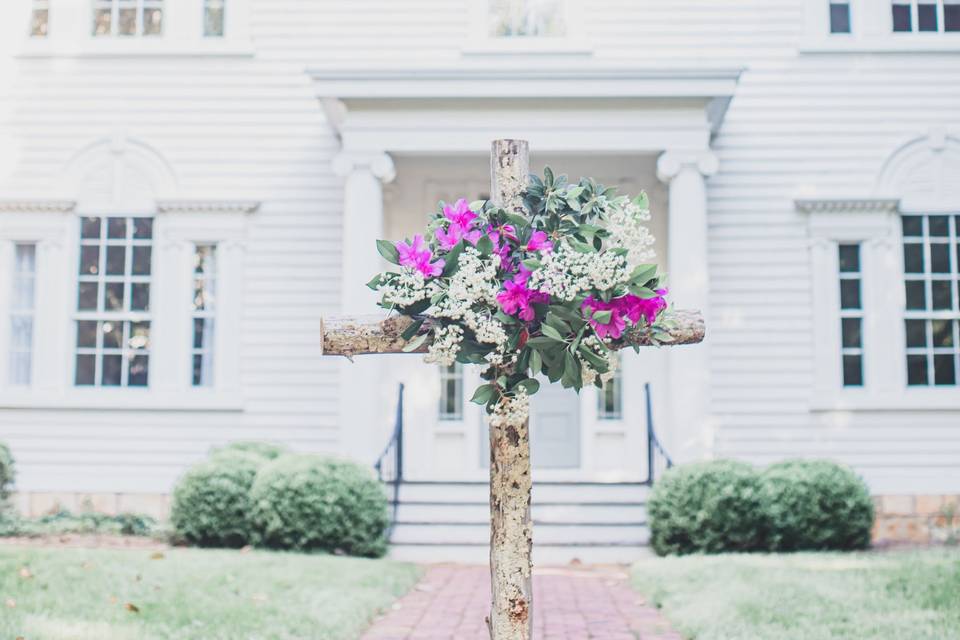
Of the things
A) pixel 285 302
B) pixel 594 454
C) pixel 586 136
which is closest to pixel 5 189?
pixel 285 302

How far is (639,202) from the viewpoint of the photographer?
373 cm

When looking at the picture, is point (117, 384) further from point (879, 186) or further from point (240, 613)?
point (879, 186)

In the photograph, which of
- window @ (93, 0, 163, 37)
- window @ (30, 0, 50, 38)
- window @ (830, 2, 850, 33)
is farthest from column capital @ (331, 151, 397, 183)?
window @ (830, 2, 850, 33)

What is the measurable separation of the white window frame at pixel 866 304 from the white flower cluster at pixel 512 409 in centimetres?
838

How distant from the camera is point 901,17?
1172 cm

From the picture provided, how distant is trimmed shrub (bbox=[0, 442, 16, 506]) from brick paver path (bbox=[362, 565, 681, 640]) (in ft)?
14.7

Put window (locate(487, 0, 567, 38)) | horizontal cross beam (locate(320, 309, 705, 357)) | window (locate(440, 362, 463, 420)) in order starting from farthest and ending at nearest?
window (locate(440, 362, 463, 420)) < window (locate(487, 0, 567, 38)) < horizontal cross beam (locate(320, 309, 705, 357))

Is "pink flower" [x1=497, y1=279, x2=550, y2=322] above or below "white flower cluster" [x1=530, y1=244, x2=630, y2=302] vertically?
below

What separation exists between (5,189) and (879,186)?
10057 mm

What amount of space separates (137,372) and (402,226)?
352 cm

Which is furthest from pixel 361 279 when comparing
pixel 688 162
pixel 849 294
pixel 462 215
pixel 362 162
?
pixel 462 215

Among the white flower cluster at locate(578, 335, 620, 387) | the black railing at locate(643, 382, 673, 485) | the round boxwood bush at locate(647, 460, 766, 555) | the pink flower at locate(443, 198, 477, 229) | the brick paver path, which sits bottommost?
the brick paver path

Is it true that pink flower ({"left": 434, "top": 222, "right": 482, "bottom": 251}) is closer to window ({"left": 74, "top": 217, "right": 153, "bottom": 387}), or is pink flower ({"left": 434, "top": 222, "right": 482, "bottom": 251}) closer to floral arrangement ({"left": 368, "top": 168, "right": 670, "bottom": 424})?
floral arrangement ({"left": 368, "top": 168, "right": 670, "bottom": 424})

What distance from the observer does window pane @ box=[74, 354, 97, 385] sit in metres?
11.6
